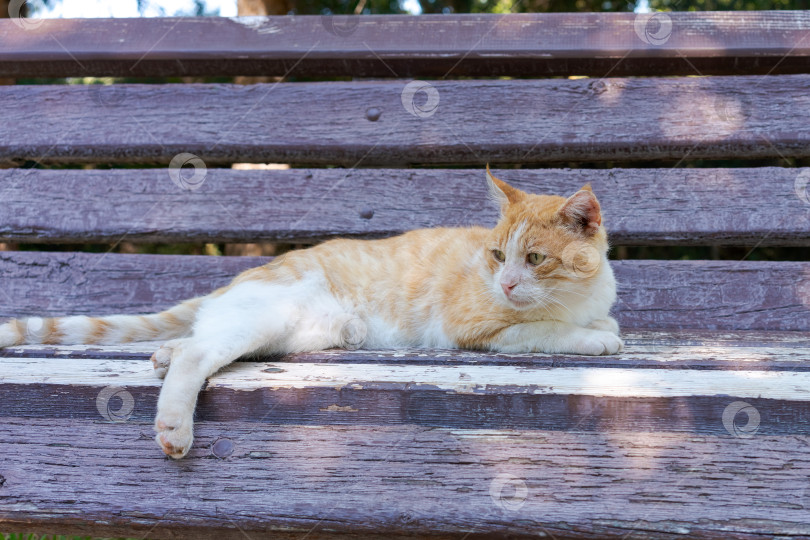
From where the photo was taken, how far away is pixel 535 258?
2.12 metres

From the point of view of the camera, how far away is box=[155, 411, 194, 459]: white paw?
146cm

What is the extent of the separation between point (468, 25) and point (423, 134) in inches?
22.5

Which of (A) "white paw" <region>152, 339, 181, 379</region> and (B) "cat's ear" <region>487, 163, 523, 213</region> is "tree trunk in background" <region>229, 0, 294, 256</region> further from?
(A) "white paw" <region>152, 339, 181, 379</region>

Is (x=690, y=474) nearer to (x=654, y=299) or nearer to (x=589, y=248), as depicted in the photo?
(x=589, y=248)

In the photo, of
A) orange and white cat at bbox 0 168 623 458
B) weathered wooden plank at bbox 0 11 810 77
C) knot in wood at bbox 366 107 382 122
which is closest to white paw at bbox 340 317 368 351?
orange and white cat at bbox 0 168 623 458

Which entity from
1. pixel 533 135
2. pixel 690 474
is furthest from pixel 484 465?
pixel 533 135

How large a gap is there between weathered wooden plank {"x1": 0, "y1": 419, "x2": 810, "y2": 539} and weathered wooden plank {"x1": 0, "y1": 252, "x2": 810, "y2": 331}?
1.50 meters

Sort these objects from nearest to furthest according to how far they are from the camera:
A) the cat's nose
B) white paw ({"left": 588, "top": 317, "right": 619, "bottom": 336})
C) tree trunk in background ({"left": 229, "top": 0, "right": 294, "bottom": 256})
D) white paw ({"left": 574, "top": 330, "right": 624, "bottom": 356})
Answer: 1. white paw ({"left": 574, "top": 330, "right": 624, "bottom": 356})
2. the cat's nose
3. white paw ({"left": 588, "top": 317, "right": 619, "bottom": 336})
4. tree trunk in background ({"left": 229, "top": 0, "right": 294, "bottom": 256})

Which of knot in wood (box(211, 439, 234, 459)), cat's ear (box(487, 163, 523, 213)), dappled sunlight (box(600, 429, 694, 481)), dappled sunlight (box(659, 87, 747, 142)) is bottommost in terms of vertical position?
knot in wood (box(211, 439, 234, 459))

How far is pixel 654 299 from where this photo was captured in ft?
9.37

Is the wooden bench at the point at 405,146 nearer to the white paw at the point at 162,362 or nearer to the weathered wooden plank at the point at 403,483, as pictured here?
the white paw at the point at 162,362

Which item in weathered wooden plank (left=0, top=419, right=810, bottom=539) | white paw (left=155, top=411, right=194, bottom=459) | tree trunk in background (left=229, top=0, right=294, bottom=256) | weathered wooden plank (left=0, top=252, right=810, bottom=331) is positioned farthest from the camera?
tree trunk in background (left=229, top=0, right=294, bottom=256)

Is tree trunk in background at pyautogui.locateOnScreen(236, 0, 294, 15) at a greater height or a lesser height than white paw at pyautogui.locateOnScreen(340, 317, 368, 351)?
greater

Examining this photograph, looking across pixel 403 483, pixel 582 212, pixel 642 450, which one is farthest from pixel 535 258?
pixel 403 483
